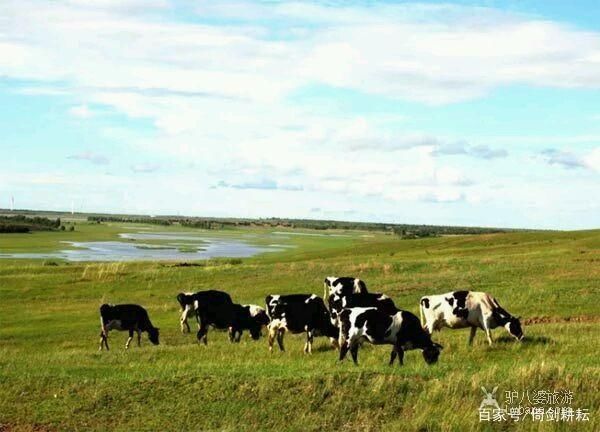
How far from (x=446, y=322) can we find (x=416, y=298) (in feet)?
43.0

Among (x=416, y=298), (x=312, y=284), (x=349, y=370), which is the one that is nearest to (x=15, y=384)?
(x=349, y=370)

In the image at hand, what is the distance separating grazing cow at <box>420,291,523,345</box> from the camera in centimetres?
1972

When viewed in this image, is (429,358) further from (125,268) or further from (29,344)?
(125,268)

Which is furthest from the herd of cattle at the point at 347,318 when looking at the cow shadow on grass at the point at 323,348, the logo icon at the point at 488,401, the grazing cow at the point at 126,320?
the logo icon at the point at 488,401

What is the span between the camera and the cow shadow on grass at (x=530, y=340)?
18941 millimetres

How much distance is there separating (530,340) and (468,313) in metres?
1.86

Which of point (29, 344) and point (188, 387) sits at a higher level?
point (188, 387)

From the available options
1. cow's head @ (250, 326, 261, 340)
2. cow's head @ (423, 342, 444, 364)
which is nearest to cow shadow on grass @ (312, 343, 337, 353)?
cow's head @ (423, 342, 444, 364)

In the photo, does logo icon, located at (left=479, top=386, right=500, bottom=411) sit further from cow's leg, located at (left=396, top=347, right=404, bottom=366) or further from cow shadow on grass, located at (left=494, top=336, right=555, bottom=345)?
cow shadow on grass, located at (left=494, top=336, right=555, bottom=345)

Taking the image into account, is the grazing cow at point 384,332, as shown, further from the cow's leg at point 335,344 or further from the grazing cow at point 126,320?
the grazing cow at point 126,320

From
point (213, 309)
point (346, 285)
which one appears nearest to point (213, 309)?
point (213, 309)

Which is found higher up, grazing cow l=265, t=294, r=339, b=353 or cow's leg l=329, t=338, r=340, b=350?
grazing cow l=265, t=294, r=339, b=353

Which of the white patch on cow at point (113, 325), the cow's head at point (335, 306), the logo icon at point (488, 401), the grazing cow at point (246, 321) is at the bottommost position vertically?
the white patch on cow at point (113, 325)

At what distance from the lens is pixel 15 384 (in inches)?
560
